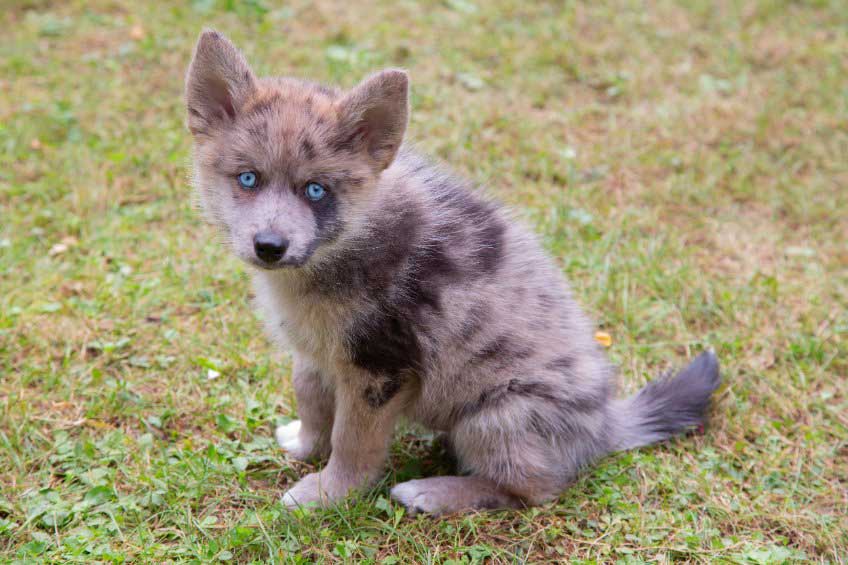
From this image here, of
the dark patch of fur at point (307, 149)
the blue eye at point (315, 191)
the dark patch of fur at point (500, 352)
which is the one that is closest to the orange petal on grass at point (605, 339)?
the dark patch of fur at point (500, 352)

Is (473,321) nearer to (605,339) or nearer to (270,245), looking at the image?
(270,245)

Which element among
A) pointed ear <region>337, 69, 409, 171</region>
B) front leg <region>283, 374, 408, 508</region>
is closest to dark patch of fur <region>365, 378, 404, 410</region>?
front leg <region>283, 374, 408, 508</region>

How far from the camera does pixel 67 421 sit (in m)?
4.18

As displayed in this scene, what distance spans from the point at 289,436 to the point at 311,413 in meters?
0.28

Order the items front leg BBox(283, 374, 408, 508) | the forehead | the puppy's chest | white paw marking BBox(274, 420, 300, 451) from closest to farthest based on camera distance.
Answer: the forehead → the puppy's chest → front leg BBox(283, 374, 408, 508) → white paw marking BBox(274, 420, 300, 451)

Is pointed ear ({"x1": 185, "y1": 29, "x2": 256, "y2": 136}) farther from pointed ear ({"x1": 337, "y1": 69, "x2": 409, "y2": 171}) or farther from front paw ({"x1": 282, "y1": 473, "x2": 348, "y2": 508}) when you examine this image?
front paw ({"x1": 282, "y1": 473, "x2": 348, "y2": 508})

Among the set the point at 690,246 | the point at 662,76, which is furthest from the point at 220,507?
the point at 662,76

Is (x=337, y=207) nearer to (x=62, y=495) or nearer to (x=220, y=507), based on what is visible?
(x=220, y=507)

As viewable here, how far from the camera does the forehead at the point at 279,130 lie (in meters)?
3.28

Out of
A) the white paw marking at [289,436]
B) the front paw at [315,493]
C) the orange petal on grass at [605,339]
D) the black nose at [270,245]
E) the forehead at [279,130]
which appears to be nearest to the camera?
the black nose at [270,245]

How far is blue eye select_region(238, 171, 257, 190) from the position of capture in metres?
3.34

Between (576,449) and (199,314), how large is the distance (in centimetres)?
244

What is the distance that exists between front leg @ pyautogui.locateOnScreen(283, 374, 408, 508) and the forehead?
104 cm

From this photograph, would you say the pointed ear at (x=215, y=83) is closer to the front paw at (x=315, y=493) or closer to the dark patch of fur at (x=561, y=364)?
the front paw at (x=315, y=493)
